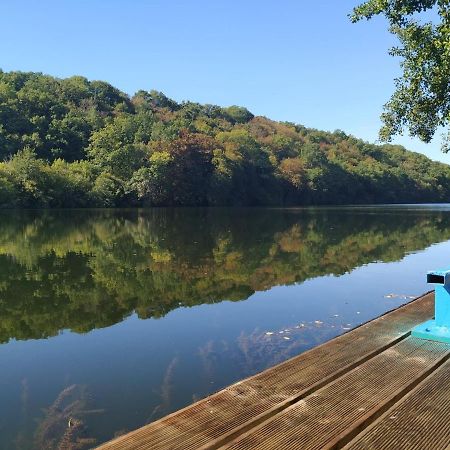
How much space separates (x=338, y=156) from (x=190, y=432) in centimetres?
13147

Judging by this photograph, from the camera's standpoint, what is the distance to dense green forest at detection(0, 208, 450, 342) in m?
12.2

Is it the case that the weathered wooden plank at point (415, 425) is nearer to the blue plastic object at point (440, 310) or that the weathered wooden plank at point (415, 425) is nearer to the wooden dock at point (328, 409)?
the wooden dock at point (328, 409)

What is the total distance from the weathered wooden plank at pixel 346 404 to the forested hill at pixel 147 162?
60.1 metres

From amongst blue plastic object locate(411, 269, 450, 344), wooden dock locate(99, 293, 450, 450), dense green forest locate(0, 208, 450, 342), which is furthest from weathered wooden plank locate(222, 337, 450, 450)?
dense green forest locate(0, 208, 450, 342)

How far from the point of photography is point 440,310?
7.61m

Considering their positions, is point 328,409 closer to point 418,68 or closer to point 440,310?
point 440,310

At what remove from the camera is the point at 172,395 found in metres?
6.86

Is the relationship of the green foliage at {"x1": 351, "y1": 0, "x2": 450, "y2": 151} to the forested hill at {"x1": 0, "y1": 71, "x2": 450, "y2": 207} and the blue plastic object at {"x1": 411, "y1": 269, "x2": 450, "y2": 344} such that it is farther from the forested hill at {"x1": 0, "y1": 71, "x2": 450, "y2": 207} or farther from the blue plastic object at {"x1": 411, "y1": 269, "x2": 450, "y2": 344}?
the forested hill at {"x1": 0, "y1": 71, "x2": 450, "y2": 207}

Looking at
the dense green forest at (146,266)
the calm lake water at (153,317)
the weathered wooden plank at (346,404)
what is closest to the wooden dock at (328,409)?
the weathered wooden plank at (346,404)

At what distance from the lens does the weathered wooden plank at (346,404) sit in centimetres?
449

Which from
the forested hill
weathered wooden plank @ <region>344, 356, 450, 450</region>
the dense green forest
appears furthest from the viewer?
the forested hill

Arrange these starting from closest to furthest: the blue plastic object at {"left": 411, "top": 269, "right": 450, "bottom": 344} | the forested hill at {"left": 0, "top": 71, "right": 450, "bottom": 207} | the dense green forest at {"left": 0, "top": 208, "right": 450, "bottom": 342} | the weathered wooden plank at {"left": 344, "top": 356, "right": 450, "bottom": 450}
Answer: the weathered wooden plank at {"left": 344, "top": 356, "right": 450, "bottom": 450}
the blue plastic object at {"left": 411, "top": 269, "right": 450, "bottom": 344}
the dense green forest at {"left": 0, "top": 208, "right": 450, "bottom": 342}
the forested hill at {"left": 0, "top": 71, "right": 450, "bottom": 207}

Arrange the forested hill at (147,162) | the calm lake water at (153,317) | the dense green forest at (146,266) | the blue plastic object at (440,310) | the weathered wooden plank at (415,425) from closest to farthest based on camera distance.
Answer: the weathered wooden plank at (415,425)
the calm lake water at (153,317)
the blue plastic object at (440,310)
the dense green forest at (146,266)
the forested hill at (147,162)

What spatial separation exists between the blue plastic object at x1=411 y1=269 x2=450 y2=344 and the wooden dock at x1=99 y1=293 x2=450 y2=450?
383 mm
